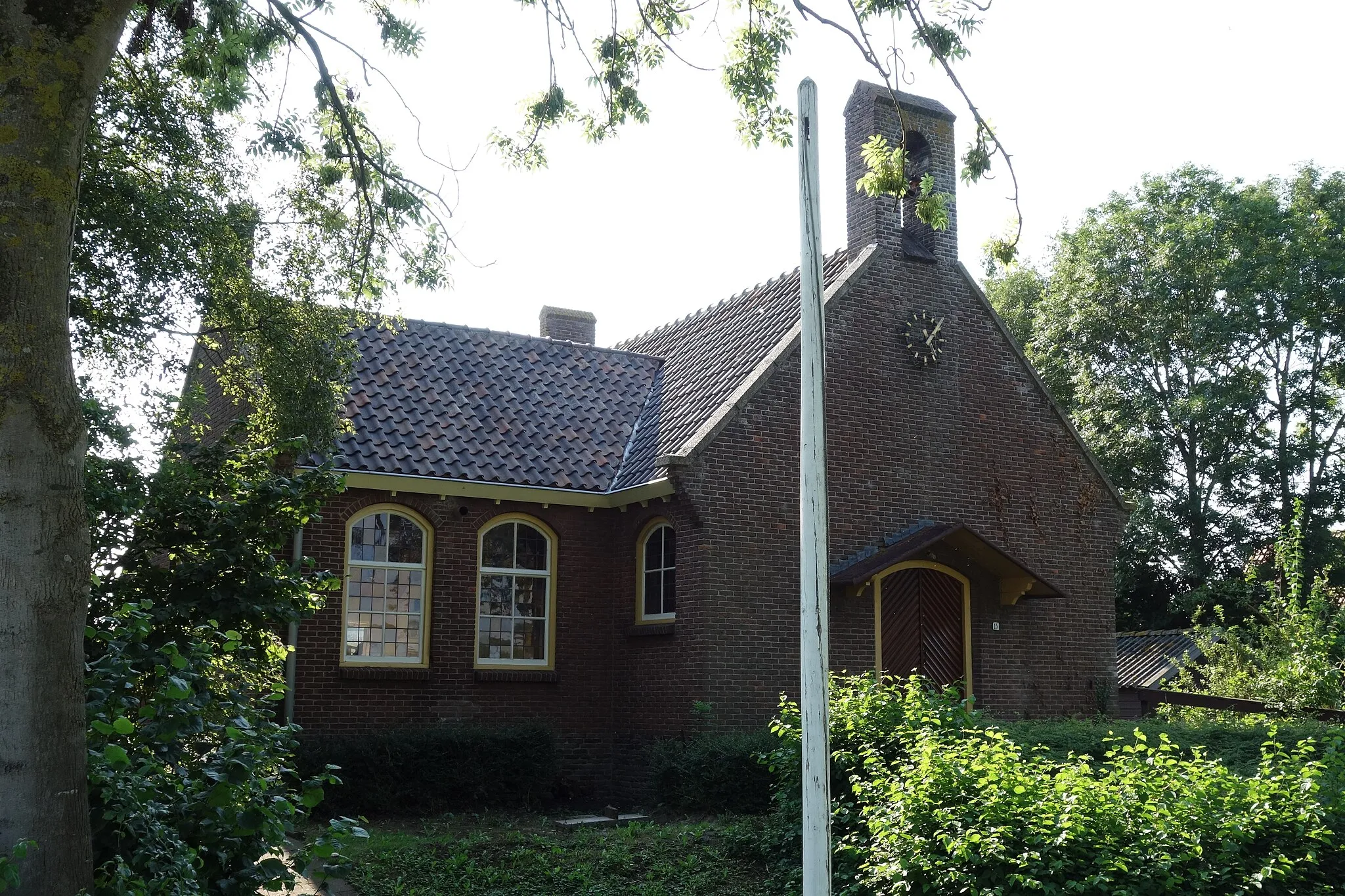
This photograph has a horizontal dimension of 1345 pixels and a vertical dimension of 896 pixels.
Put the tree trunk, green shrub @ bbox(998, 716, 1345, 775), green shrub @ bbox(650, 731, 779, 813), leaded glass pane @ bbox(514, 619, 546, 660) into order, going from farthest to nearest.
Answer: leaded glass pane @ bbox(514, 619, 546, 660), green shrub @ bbox(650, 731, 779, 813), green shrub @ bbox(998, 716, 1345, 775), the tree trunk

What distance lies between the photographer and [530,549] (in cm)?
1786

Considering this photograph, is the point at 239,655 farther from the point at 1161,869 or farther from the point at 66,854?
the point at 1161,869

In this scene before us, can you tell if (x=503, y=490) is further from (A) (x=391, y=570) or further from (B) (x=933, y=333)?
(B) (x=933, y=333)

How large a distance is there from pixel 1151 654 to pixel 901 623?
1543 cm

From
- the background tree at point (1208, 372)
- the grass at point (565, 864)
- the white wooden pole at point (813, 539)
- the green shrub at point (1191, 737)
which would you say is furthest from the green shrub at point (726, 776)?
the background tree at point (1208, 372)

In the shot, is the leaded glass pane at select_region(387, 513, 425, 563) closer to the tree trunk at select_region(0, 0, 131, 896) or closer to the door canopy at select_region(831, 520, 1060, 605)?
the door canopy at select_region(831, 520, 1060, 605)

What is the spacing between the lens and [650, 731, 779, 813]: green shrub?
45.1ft

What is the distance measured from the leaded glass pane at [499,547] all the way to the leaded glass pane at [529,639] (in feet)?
2.74

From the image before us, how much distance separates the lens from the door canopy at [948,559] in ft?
54.9

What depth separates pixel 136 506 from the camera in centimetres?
865

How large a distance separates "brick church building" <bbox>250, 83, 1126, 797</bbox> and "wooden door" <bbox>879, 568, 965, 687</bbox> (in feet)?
0.13

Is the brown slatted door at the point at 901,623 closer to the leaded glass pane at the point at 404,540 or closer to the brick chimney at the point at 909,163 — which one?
the brick chimney at the point at 909,163

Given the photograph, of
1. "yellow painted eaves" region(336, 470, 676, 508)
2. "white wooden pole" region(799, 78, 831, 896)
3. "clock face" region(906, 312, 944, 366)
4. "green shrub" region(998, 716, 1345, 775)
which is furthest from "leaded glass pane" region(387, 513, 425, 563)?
"white wooden pole" region(799, 78, 831, 896)

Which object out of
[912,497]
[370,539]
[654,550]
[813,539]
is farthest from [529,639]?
[813,539]
